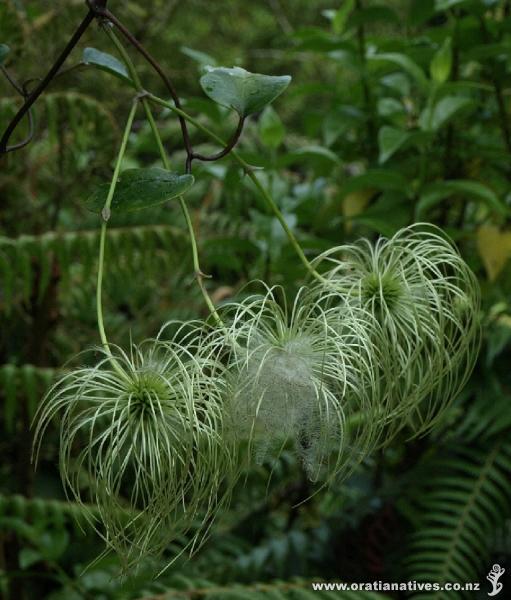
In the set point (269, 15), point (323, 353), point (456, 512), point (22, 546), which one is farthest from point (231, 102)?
point (269, 15)

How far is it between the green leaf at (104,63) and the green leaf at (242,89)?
81 millimetres

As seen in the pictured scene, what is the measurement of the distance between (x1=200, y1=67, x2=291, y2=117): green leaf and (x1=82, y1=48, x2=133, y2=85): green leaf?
81mm

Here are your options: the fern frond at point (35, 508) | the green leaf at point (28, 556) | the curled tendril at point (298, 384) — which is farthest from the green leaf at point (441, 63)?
the green leaf at point (28, 556)

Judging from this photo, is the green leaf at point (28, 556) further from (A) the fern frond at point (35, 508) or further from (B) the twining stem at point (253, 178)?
(B) the twining stem at point (253, 178)

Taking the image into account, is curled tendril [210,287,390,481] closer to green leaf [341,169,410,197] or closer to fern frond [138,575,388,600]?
green leaf [341,169,410,197]

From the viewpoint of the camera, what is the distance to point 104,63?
65 cm

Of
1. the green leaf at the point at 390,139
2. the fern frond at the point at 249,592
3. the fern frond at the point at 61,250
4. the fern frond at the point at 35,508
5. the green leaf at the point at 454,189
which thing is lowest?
the fern frond at the point at 249,592

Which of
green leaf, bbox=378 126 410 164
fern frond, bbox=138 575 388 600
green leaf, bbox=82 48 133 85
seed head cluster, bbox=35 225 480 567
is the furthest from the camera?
fern frond, bbox=138 575 388 600

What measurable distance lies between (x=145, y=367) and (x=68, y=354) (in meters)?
1.15

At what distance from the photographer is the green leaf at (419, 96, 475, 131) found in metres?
1.18

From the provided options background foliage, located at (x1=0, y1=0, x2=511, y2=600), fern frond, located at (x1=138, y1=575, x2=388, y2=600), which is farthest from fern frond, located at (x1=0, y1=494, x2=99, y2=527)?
fern frond, located at (x1=138, y1=575, x2=388, y2=600)

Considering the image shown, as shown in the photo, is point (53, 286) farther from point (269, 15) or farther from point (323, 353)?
point (269, 15)

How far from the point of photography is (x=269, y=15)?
377 cm

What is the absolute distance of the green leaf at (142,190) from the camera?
23.0 inches
